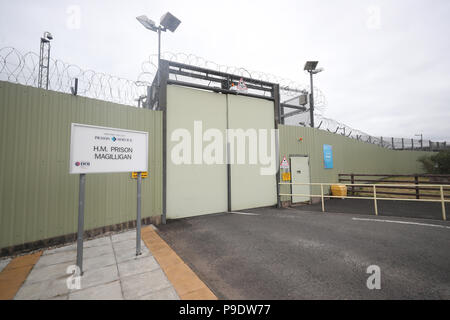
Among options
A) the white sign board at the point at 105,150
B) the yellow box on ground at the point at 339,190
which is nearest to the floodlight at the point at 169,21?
the white sign board at the point at 105,150

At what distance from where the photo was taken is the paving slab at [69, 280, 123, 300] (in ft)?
7.16

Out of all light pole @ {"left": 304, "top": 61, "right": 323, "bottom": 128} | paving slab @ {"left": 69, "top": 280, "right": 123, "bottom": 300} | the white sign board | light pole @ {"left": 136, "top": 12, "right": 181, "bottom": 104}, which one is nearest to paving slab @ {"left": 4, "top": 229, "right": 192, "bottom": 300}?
paving slab @ {"left": 69, "top": 280, "right": 123, "bottom": 300}

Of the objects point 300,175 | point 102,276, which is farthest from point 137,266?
point 300,175

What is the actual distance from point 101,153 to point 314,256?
154 inches

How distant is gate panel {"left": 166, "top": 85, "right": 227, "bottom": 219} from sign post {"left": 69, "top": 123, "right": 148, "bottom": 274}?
87.0 inches

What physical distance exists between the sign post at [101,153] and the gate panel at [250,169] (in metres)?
3.84

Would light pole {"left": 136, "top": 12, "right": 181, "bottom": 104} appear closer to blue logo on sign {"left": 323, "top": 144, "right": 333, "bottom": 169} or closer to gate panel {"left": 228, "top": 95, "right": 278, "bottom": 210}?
gate panel {"left": 228, "top": 95, "right": 278, "bottom": 210}

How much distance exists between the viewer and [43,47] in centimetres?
763

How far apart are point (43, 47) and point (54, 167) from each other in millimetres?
7353

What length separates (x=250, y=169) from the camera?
7.03 metres

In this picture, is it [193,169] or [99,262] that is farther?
[193,169]

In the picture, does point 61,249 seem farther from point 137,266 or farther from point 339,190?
point 339,190

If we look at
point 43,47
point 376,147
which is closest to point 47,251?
point 43,47
